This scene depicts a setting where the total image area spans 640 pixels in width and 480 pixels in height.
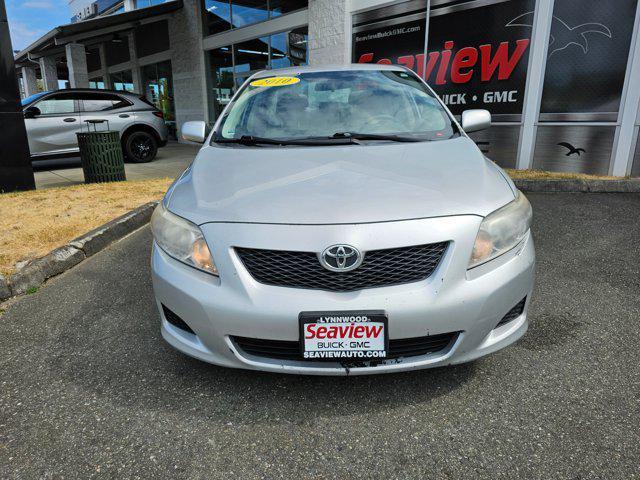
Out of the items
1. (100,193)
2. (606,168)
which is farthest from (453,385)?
(606,168)

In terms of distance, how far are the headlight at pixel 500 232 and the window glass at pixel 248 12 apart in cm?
1185

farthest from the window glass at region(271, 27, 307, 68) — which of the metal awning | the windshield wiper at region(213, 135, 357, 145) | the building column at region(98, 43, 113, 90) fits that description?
the building column at region(98, 43, 113, 90)

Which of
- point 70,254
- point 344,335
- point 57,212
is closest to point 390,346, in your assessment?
point 344,335

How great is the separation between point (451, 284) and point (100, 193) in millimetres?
5834

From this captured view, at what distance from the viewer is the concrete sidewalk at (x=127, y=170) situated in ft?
26.2

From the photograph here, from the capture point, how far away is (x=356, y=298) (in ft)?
5.65

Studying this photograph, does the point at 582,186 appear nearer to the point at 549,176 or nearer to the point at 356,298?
the point at 549,176

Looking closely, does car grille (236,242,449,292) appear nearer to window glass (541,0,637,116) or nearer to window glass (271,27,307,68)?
window glass (541,0,637,116)

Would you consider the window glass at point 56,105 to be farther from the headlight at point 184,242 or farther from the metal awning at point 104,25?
the headlight at point 184,242

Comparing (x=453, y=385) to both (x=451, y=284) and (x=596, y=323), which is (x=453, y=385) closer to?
(x=451, y=284)

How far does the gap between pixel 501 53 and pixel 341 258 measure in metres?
7.45

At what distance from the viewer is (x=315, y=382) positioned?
2107mm

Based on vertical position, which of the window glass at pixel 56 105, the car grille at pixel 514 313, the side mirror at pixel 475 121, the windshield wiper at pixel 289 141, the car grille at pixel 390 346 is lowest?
the car grille at pixel 390 346

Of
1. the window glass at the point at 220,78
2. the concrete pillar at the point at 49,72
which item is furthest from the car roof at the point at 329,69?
the concrete pillar at the point at 49,72
